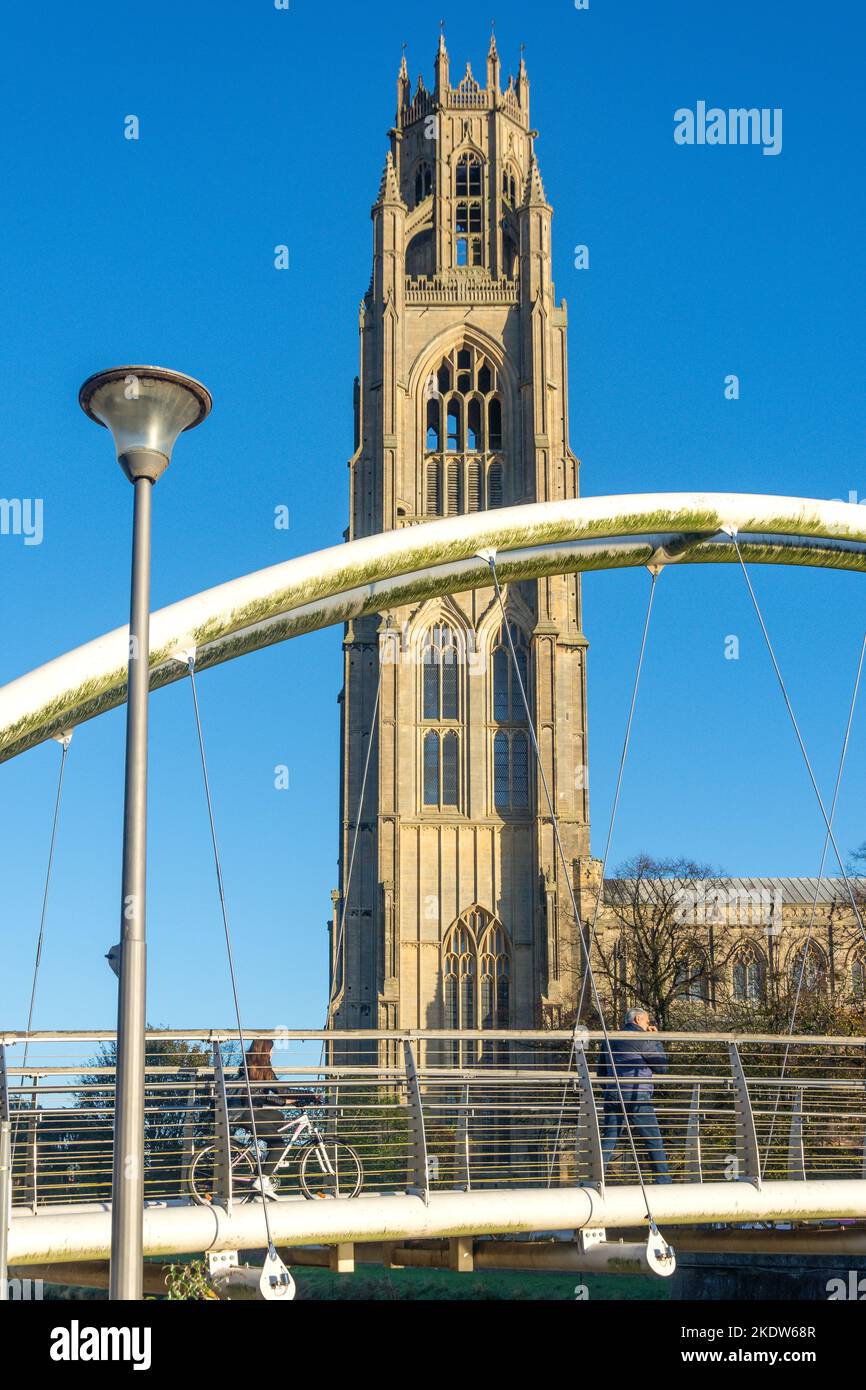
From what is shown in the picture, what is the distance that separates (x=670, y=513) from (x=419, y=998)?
41623mm

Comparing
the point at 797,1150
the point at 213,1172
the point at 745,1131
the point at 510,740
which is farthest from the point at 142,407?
the point at 510,740

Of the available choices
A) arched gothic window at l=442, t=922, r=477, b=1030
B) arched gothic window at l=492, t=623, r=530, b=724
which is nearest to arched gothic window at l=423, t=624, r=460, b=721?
arched gothic window at l=492, t=623, r=530, b=724

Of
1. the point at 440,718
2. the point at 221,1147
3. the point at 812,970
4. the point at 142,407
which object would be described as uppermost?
the point at 440,718

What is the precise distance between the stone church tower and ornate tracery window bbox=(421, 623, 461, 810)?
7cm

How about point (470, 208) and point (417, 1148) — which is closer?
point (417, 1148)

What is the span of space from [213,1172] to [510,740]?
4718 cm

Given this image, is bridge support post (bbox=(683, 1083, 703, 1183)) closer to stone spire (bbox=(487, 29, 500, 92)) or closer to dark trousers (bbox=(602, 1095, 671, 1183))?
dark trousers (bbox=(602, 1095, 671, 1183))

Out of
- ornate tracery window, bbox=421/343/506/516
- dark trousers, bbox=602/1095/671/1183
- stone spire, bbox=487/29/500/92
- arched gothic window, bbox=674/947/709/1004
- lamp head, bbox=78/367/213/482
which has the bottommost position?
dark trousers, bbox=602/1095/671/1183

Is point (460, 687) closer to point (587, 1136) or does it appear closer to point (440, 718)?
point (440, 718)

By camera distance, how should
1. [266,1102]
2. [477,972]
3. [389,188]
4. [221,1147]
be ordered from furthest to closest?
[389,188], [477,972], [266,1102], [221,1147]

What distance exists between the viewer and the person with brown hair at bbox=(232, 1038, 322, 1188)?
12.4 m

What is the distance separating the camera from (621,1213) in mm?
12203

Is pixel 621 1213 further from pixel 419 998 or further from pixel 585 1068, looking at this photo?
pixel 419 998

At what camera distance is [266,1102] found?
13.0m
